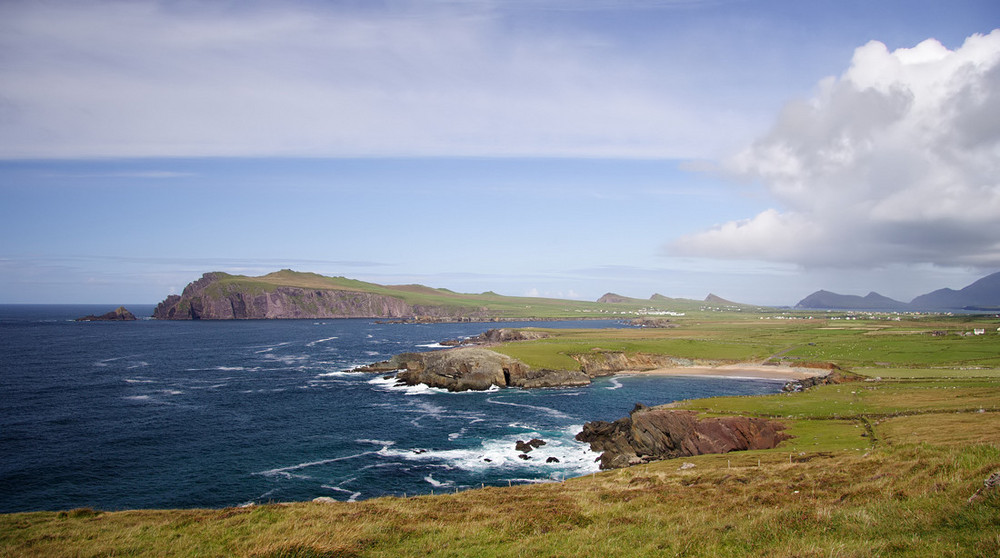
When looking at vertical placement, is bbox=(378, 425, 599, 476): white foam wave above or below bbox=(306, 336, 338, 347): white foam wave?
below

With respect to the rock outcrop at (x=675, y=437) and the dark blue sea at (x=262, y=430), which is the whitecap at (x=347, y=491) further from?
the rock outcrop at (x=675, y=437)

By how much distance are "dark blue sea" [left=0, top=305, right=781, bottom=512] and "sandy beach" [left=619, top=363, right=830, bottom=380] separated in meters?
8.08

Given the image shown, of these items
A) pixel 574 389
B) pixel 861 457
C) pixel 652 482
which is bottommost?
pixel 574 389

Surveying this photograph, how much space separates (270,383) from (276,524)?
82.6 m

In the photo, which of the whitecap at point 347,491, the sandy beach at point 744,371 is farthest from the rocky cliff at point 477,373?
the whitecap at point 347,491

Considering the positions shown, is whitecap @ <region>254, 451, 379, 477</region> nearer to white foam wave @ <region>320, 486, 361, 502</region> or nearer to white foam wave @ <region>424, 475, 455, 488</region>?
white foam wave @ <region>320, 486, 361, 502</region>

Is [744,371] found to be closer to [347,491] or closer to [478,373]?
[478,373]

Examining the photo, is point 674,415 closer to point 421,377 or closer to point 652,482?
point 652,482

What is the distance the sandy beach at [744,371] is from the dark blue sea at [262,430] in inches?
318

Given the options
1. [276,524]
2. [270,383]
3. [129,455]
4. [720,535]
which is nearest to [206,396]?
[270,383]

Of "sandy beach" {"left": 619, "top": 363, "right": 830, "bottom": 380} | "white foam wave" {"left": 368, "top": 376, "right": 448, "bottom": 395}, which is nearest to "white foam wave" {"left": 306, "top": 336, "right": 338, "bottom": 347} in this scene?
"white foam wave" {"left": 368, "top": 376, "right": 448, "bottom": 395}

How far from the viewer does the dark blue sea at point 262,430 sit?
147ft

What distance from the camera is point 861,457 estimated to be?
95.7 ft

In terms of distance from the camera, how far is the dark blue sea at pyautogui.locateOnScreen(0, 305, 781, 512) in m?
44.7
